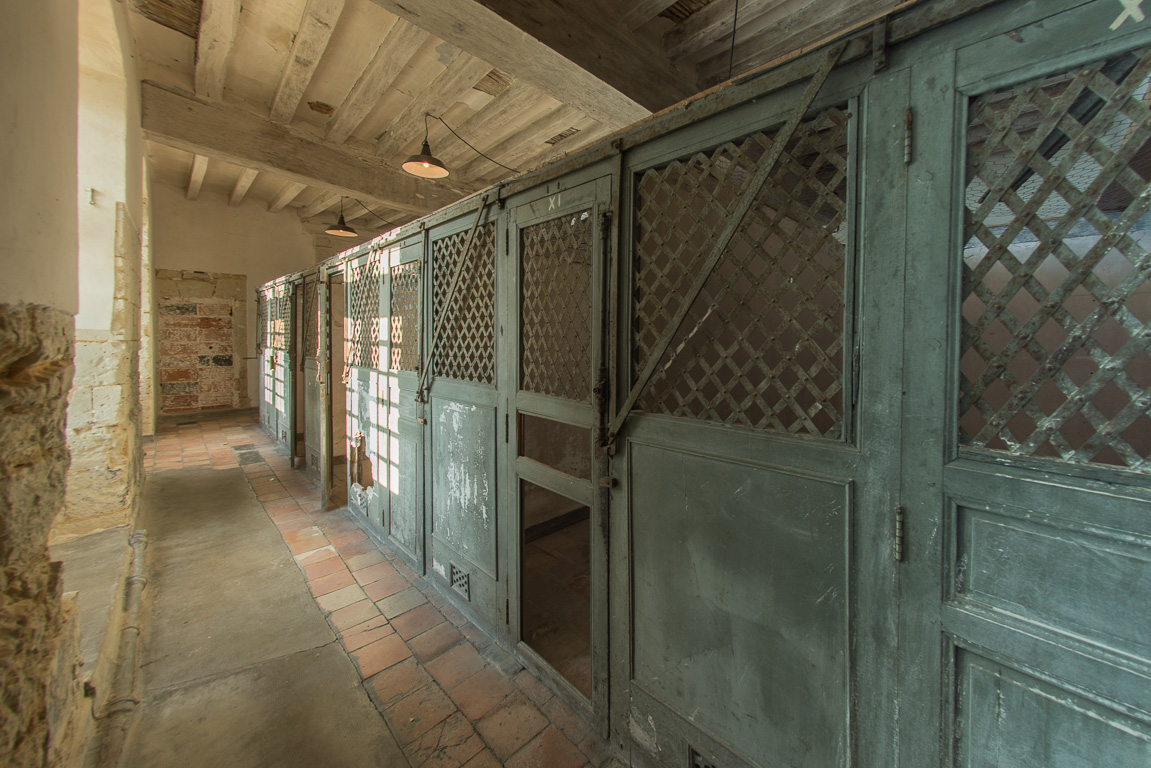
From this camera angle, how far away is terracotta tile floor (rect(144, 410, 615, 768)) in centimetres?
193

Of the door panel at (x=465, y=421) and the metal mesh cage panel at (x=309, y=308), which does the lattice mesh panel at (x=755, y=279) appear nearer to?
the door panel at (x=465, y=421)

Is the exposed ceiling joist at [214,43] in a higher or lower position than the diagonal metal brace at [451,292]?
higher

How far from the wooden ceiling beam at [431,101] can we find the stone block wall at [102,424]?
7.21 ft

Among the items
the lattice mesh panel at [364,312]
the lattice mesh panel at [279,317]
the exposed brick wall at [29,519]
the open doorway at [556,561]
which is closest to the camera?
the exposed brick wall at [29,519]

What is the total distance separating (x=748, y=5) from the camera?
223cm

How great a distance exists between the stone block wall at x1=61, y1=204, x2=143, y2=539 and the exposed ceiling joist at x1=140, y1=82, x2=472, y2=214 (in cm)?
104

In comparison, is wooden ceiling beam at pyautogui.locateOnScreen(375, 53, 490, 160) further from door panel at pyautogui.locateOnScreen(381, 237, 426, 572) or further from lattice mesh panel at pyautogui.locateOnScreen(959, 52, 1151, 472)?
lattice mesh panel at pyautogui.locateOnScreen(959, 52, 1151, 472)

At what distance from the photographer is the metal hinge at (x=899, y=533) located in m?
1.14

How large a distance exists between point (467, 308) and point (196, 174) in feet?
22.1

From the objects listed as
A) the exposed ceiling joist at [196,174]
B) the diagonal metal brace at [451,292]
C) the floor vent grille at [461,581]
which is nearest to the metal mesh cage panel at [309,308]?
the exposed ceiling joist at [196,174]

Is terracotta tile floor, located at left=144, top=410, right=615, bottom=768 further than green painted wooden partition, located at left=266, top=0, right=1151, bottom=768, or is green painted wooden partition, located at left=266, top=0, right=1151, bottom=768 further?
terracotta tile floor, located at left=144, top=410, right=615, bottom=768

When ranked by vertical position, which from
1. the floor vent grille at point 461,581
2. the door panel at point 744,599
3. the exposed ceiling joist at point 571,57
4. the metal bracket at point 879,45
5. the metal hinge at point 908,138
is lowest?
the floor vent grille at point 461,581

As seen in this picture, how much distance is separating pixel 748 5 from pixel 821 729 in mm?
3021

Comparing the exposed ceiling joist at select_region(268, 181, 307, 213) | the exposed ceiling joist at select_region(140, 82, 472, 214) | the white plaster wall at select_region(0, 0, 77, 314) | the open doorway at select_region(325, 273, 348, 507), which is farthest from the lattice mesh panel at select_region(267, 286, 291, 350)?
the white plaster wall at select_region(0, 0, 77, 314)
